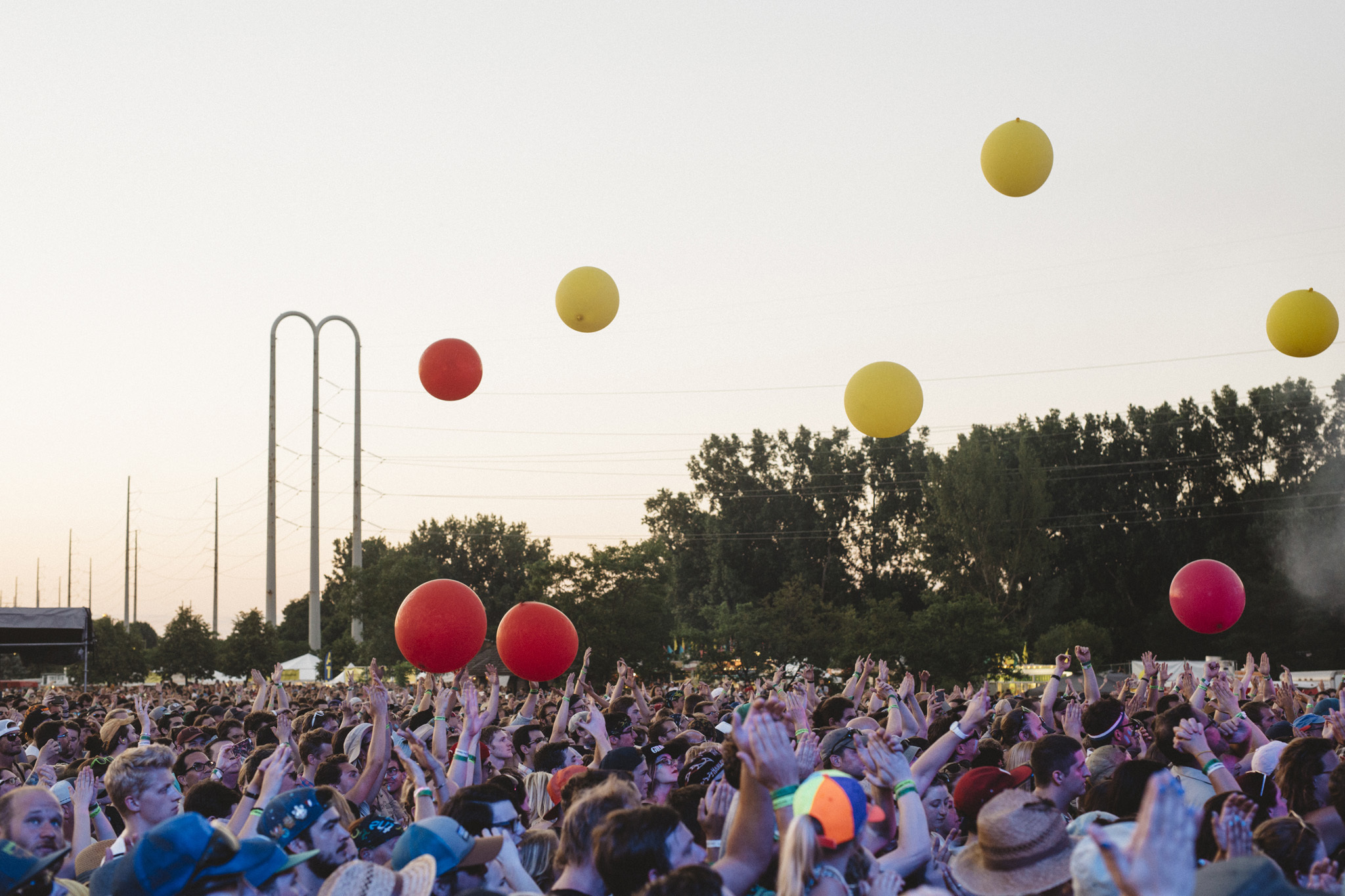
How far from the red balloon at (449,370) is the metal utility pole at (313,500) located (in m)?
25.8

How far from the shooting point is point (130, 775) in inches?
206

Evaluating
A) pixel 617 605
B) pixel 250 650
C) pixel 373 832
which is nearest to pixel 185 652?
pixel 250 650

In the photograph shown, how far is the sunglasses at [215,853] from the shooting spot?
367 cm

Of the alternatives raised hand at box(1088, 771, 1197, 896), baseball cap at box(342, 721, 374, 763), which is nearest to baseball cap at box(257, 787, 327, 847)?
baseball cap at box(342, 721, 374, 763)

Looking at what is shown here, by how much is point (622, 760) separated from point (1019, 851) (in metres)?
2.75

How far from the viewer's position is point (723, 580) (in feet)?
213

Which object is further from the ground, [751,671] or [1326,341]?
[1326,341]

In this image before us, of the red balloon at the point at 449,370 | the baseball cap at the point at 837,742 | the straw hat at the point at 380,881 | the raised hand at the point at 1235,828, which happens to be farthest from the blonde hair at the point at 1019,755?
the red balloon at the point at 449,370

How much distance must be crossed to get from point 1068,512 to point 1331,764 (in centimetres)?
5586

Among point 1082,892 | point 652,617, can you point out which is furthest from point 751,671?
point 1082,892

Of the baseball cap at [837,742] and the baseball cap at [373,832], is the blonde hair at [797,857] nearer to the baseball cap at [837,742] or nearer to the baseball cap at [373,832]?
the baseball cap at [373,832]

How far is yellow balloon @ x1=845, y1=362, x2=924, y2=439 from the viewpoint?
34.0 ft

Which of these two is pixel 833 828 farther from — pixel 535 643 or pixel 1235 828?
pixel 535 643

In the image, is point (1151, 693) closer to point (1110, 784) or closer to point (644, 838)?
point (1110, 784)
